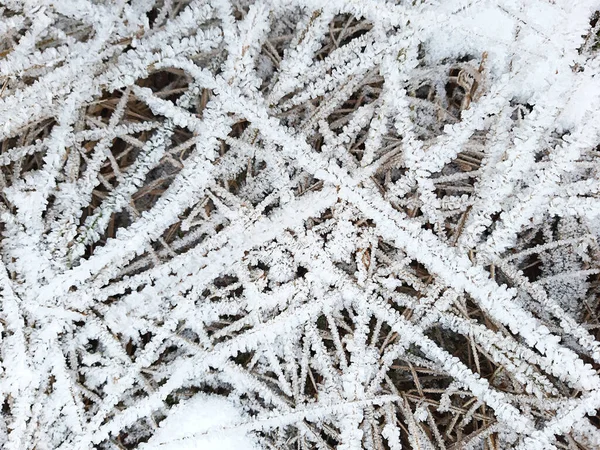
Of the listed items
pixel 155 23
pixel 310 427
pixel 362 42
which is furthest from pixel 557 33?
pixel 310 427

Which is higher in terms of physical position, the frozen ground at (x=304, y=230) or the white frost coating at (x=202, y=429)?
the frozen ground at (x=304, y=230)

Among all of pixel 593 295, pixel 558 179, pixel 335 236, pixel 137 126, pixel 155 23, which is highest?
pixel 155 23

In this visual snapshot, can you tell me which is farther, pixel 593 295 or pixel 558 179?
pixel 593 295

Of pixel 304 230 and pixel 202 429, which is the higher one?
pixel 304 230

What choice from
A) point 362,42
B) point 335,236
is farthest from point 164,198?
point 362,42

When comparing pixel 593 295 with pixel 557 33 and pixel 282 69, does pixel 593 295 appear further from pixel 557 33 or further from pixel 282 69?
pixel 282 69

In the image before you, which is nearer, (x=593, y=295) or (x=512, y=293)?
(x=512, y=293)

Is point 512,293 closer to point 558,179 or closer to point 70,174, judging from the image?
point 558,179

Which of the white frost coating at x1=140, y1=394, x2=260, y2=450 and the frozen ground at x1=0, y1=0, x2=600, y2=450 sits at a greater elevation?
the frozen ground at x1=0, y1=0, x2=600, y2=450

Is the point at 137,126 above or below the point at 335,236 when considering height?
above
